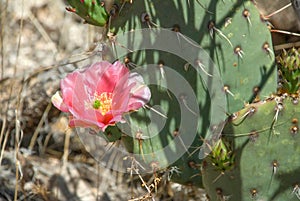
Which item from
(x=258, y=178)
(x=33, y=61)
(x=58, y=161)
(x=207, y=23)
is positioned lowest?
(x=58, y=161)

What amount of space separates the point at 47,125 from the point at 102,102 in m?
1.02

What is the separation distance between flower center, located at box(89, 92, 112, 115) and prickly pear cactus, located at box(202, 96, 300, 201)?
0.24 metres

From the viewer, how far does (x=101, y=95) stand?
1.46m

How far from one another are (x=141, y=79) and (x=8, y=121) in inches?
42.8

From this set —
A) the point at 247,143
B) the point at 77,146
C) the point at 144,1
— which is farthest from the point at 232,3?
the point at 77,146

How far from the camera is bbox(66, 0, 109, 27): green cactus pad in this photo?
1.47 m

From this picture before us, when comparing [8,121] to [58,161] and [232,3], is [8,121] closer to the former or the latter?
[58,161]

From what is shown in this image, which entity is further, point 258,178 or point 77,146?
point 77,146

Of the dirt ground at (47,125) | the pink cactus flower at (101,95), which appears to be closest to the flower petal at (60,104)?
the pink cactus flower at (101,95)

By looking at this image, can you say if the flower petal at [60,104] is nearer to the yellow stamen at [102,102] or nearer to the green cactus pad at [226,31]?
the yellow stamen at [102,102]

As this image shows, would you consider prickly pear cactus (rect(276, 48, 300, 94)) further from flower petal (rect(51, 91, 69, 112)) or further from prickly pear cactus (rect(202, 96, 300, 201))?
flower petal (rect(51, 91, 69, 112))

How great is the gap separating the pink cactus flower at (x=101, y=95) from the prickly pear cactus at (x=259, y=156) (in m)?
0.21

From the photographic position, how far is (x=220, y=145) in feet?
4.70

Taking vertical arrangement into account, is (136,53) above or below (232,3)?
below
